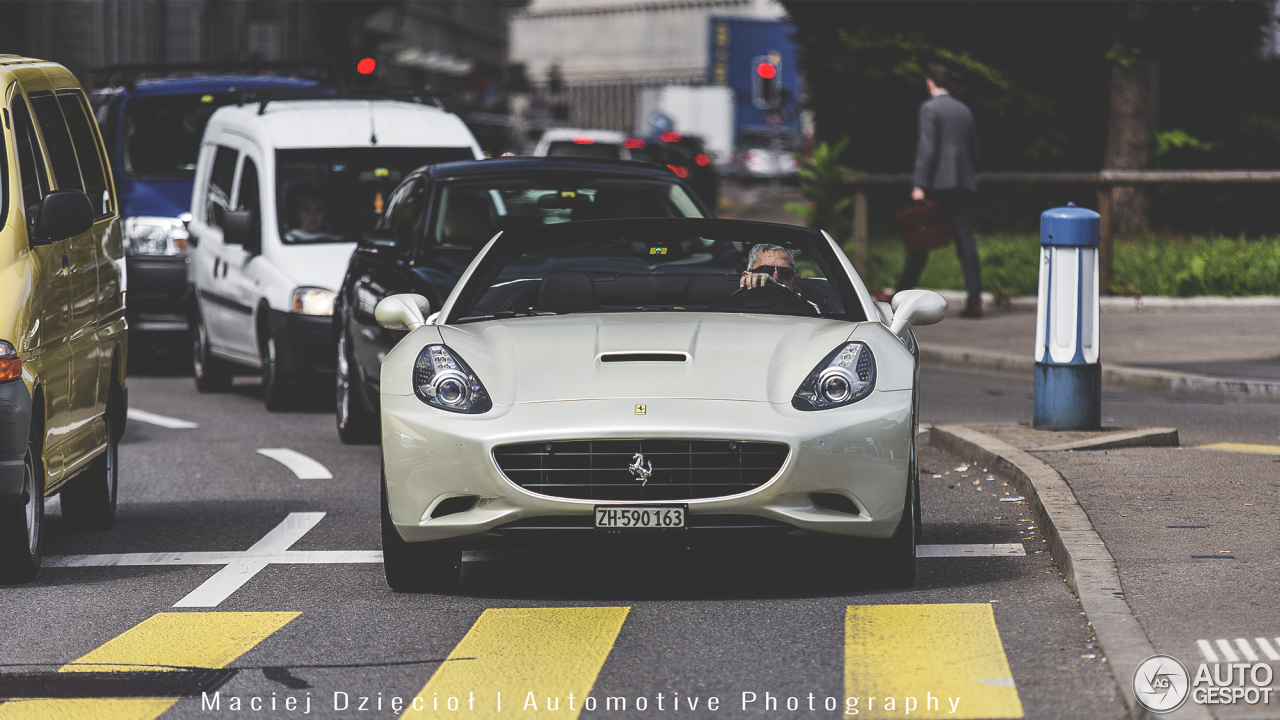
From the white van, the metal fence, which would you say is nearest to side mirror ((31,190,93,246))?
the white van

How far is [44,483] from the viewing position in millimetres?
7191

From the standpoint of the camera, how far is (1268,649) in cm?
529

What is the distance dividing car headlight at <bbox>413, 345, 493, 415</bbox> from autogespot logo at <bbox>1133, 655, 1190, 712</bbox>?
2343mm

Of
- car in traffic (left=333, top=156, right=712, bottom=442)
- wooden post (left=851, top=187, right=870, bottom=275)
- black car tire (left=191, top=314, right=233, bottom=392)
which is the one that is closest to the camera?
car in traffic (left=333, top=156, right=712, bottom=442)

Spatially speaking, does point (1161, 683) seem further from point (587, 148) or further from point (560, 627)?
point (587, 148)

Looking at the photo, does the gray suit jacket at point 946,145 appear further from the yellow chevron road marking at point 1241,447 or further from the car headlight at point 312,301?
the yellow chevron road marking at point 1241,447

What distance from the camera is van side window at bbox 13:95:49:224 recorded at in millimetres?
7430

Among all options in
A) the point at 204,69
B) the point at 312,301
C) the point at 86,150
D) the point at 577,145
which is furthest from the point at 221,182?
the point at 577,145

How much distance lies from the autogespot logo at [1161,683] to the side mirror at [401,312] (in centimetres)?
330

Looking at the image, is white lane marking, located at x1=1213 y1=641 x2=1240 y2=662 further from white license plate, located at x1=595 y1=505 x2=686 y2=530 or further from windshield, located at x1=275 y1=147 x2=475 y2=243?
windshield, located at x1=275 y1=147 x2=475 y2=243

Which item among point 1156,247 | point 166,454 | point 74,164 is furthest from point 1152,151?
point 74,164

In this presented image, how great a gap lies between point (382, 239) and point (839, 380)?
480 cm

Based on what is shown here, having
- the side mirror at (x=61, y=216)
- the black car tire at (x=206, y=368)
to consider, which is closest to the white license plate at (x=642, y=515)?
the side mirror at (x=61, y=216)

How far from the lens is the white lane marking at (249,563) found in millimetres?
6797
